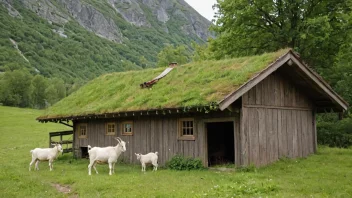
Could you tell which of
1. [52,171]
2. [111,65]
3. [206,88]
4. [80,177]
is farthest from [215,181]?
[111,65]

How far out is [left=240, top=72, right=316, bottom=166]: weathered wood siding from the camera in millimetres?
16703

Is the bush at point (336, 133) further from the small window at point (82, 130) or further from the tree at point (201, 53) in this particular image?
the small window at point (82, 130)

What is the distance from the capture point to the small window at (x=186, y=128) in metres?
17.9

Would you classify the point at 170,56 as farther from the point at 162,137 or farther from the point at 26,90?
the point at 162,137

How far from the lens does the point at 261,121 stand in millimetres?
17484

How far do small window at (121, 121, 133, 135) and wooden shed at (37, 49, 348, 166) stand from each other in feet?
0.18

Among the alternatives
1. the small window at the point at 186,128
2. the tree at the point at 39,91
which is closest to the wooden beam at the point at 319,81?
the small window at the point at 186,128

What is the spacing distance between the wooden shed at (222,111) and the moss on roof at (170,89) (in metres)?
0.06

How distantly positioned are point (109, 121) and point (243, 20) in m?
13.2

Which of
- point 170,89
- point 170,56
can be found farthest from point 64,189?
point 170,56

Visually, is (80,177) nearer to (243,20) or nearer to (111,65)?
(243,20)

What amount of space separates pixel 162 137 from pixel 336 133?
13617 millimetres

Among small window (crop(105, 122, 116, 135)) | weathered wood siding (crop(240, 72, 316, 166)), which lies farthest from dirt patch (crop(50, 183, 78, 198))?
weathered wood siding (crop(240, 72, 316, 166))

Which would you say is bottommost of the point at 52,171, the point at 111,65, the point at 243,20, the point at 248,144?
the point at 52,171
